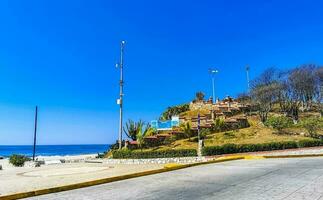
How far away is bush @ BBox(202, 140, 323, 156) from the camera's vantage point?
25875 mm

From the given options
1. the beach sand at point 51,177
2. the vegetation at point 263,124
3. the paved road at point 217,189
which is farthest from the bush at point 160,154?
the paved road at point 217,189

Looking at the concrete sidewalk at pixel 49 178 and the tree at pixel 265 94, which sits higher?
the tree at pixel 265 94

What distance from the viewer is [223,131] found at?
35875 millimetres

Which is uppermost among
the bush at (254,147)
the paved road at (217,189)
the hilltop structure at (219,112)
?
the hilltop structure at (219,112)

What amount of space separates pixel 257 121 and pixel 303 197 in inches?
1330

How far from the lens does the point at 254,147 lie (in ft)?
89.3

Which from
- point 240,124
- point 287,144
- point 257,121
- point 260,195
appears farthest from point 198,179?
point 257,121

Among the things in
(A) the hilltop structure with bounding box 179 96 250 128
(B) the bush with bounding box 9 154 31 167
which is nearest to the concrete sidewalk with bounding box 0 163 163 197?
(B) the bush with bounding box 9 154 31 167

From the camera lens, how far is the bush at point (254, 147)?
84.9 feet

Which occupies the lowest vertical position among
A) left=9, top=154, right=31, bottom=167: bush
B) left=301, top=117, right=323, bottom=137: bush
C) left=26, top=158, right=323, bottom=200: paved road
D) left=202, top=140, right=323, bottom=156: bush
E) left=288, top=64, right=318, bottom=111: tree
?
left=26, top=158, right=323, bottom=200: paved road

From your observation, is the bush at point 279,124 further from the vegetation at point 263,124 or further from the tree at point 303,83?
the tree at point 303,83

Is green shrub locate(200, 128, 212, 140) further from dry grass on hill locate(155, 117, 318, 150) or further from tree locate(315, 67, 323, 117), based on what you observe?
tree locate(315, 67, 323, 117)

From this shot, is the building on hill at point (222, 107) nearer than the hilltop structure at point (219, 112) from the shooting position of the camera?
No

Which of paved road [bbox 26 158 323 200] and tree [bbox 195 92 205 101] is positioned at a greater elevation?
tree [bbox 195 92 205 101]
